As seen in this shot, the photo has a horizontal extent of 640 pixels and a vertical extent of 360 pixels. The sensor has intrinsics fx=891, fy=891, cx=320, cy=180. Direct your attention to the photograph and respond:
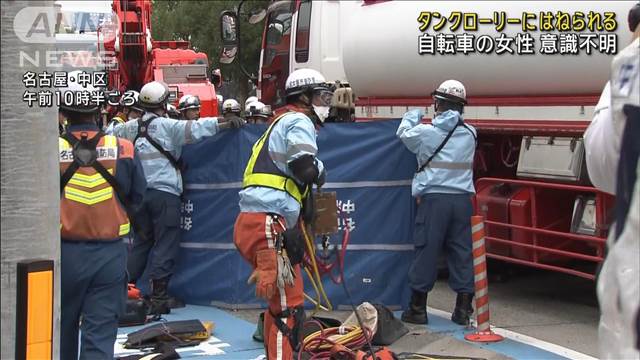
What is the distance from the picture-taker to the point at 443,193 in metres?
6.97

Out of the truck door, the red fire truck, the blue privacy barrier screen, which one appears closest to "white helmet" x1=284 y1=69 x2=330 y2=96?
the blue privacy barrier screen

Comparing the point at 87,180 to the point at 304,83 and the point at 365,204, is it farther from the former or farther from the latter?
the point at 365,204

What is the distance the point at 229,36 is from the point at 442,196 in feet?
17.0

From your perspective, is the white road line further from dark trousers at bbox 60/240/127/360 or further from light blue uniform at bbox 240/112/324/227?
dark trousers at bbox 60/240/127/360

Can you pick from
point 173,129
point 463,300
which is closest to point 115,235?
point 173,129

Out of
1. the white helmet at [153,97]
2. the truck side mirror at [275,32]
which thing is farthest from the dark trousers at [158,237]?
the truck side mirror at [275,32]

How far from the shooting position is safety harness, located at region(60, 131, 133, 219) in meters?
4.56

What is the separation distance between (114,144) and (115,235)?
19.1 inches

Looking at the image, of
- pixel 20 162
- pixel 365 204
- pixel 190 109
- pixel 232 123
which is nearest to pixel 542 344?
pixel 365 204

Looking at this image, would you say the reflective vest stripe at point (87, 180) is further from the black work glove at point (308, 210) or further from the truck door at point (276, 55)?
the truck door at point (276, 55)

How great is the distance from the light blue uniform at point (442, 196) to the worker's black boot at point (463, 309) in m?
0.06

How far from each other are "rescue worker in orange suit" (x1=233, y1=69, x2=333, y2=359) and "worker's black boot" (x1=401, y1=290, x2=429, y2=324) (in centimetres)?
185

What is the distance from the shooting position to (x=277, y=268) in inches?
202

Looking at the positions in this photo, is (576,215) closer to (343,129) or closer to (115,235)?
(343,129)
